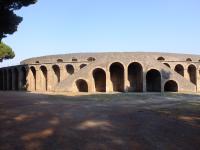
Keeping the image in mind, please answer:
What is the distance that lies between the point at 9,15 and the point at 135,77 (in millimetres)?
23251

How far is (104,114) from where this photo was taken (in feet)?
44.1

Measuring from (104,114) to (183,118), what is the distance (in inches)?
131

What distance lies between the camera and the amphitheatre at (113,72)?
35.7 m

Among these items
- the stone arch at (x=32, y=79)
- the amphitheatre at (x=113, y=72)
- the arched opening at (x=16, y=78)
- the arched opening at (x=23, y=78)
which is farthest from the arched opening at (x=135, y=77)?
the arched opening at (x=16, y=78)

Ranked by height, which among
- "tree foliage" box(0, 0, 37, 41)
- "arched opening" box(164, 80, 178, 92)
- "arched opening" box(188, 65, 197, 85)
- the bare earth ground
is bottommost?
the bare earth ground

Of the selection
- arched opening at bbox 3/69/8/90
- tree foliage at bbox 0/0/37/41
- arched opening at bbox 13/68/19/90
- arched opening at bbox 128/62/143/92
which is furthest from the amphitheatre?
tree foliage at bbox 0/0/37/41

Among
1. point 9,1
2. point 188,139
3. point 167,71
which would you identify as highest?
point 9,1

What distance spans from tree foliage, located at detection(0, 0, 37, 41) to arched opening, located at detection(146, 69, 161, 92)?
21425 mm

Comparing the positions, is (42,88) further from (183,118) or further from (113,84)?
(183,118)

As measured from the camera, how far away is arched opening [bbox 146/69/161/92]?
37.5 meters

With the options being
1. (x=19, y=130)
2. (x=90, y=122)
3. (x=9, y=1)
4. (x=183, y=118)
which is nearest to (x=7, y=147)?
(x=19, y=130)

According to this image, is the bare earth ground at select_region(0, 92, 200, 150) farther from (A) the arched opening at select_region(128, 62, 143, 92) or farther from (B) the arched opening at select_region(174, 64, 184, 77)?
(B) the arched opening at select_region(174, 64, 184, 77)

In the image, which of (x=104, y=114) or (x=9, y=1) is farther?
(x=9, y=1)

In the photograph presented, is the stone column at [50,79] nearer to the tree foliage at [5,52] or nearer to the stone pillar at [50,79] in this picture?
the stone pillar at [50,79]
